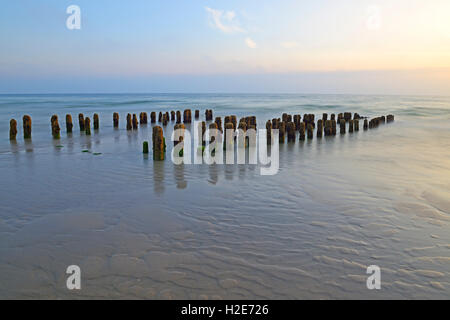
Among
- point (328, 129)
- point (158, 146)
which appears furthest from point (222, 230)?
point (328, 129)

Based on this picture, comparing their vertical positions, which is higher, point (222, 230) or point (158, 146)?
point (158, 146)

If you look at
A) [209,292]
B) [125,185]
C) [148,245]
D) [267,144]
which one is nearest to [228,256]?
[209,292]

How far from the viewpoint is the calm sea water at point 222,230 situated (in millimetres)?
3500

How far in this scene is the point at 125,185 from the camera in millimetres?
7242

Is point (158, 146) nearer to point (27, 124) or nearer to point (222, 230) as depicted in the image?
point (222, 230)

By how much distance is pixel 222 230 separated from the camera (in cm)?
484

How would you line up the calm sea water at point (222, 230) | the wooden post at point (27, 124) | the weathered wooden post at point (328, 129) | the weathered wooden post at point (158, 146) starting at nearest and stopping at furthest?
the calm sea water at point (222, 230) → the weathered wooden post at point (158, 146) → the wooden post at point (27, 124) → the weathered wooden post at point (328, 129)

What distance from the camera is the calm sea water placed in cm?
350

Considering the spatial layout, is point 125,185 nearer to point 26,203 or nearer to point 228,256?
point 26,203

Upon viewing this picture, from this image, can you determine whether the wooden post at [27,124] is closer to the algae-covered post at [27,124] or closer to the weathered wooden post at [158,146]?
the algae-covered post at [27,124]

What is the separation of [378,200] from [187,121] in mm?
18802

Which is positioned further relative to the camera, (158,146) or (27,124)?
(27,124)

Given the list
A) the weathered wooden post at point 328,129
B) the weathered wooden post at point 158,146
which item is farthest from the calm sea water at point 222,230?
the weathered wooden post at point 328,129

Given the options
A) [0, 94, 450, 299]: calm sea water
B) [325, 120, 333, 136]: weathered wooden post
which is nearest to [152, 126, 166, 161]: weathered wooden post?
[0, 94, 450, 299]: calm sea water
